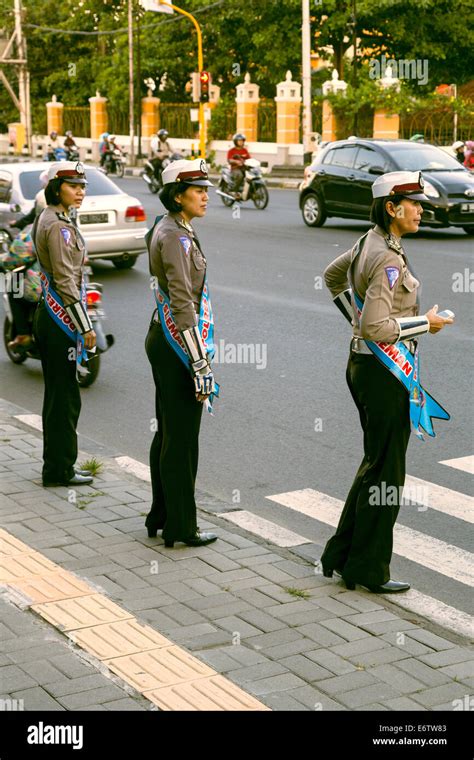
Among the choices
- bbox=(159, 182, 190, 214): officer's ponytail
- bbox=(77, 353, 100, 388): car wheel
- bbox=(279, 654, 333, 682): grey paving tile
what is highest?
bbox=(159, 182, 190, 214): officer's ponytail

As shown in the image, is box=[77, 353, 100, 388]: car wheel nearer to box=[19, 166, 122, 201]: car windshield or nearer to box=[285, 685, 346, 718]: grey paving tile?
box=[285, 685, 346, 718]: grey paving tile

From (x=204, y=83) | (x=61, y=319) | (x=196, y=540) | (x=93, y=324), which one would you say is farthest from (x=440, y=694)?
(x=204, y=83)

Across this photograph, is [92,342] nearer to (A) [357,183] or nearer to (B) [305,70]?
(A) [357,183]

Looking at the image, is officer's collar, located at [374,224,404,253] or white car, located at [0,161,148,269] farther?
white car, located at [0,161,148,269]

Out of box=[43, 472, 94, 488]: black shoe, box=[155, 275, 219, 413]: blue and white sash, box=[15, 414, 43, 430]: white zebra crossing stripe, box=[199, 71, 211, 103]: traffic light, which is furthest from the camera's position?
box=[199, 71, 211, 103]: traffic light

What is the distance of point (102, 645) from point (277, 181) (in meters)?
31.8

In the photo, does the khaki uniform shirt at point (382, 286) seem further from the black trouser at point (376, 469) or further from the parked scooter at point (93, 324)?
the parked scooter at point (93, 324)

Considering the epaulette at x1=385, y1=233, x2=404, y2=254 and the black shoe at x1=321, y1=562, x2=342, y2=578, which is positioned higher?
the epaulette at x1=385, y1=233, x2=404, y2=254

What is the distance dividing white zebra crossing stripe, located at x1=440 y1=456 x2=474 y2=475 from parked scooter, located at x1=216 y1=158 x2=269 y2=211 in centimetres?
1781

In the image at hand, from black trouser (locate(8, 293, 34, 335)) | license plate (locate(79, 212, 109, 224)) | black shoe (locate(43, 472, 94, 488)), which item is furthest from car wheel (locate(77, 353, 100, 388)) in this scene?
license plate (locate(79, 212, 109, 224))

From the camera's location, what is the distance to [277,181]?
1404 inches

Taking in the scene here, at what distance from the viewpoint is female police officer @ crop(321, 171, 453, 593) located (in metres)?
5.05

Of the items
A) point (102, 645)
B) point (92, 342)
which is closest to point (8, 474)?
point (92, 342)

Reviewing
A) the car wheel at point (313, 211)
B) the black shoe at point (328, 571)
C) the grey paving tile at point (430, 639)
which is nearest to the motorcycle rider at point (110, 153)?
the car wheel at point (313, 211)
